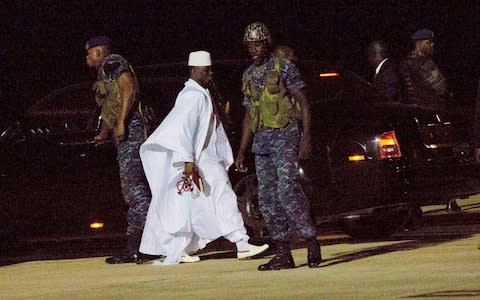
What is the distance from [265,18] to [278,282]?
1541 cm

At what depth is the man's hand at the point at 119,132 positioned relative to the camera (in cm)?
1580

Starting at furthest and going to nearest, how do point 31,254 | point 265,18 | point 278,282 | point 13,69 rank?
point 265,18
point 13,69
point 31,254
point 278,282

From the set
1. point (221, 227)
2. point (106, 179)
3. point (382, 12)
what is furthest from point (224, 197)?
point (382, 12)

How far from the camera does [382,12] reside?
96.1 feet

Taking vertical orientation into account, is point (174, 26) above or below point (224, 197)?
above

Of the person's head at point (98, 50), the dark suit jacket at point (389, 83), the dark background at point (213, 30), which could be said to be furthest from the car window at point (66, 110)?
the dark background at point (213, 30)

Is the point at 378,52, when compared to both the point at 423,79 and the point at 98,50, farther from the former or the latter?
the point at 98,50

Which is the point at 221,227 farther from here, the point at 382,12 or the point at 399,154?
the point at 382,12

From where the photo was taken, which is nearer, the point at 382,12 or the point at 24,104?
the point at 24,104

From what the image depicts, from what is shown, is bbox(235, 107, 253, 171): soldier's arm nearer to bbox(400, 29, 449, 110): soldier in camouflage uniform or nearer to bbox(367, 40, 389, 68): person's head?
bbox(400, 29, 449, 110): soldier in camouflage uniform

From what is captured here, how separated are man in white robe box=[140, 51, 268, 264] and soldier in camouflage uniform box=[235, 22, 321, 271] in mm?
778

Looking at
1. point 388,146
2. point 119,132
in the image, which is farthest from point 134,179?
point 388,146

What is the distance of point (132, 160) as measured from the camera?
1595cm

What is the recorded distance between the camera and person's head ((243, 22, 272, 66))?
1455 cm
